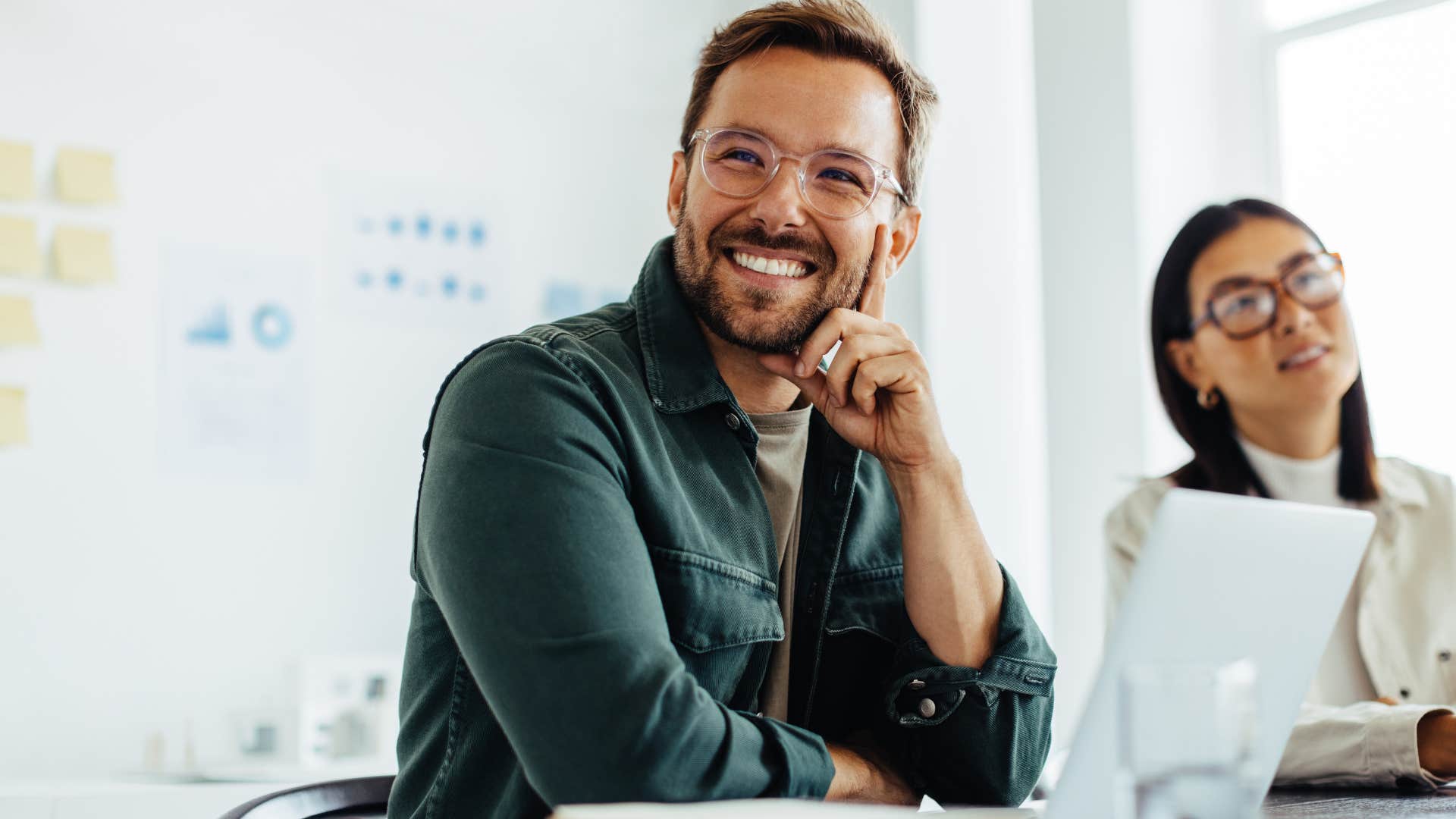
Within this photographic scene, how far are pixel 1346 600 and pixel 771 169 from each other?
1111mm

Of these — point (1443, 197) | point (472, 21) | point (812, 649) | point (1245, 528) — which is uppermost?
point (472, 21)

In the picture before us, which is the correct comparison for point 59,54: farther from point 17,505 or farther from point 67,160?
point 17,505

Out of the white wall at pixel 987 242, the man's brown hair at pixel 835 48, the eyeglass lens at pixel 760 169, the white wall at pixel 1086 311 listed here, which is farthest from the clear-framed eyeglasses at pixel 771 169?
the white wall at pixel 987 242

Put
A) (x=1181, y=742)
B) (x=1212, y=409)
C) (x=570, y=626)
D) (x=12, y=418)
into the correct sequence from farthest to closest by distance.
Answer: (x=12, y=418), (x=1212, y=409), (x=570, y=626), (x=1181, y=742)

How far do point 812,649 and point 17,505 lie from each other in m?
2.04

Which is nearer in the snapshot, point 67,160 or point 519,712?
point 519,712

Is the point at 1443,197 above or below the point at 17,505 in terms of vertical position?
above

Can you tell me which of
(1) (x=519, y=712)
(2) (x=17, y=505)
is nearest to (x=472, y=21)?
(2) (x=17, y=505)

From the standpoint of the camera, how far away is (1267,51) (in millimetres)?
3346

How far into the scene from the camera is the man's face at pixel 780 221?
1.40m

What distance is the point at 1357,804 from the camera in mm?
1158

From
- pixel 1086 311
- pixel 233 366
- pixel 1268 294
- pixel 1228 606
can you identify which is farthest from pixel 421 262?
pixel 1228 606

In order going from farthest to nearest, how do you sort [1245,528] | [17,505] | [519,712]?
[17,505] → [519,712] → [1245,528]

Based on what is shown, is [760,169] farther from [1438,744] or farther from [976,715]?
[1438,744]
